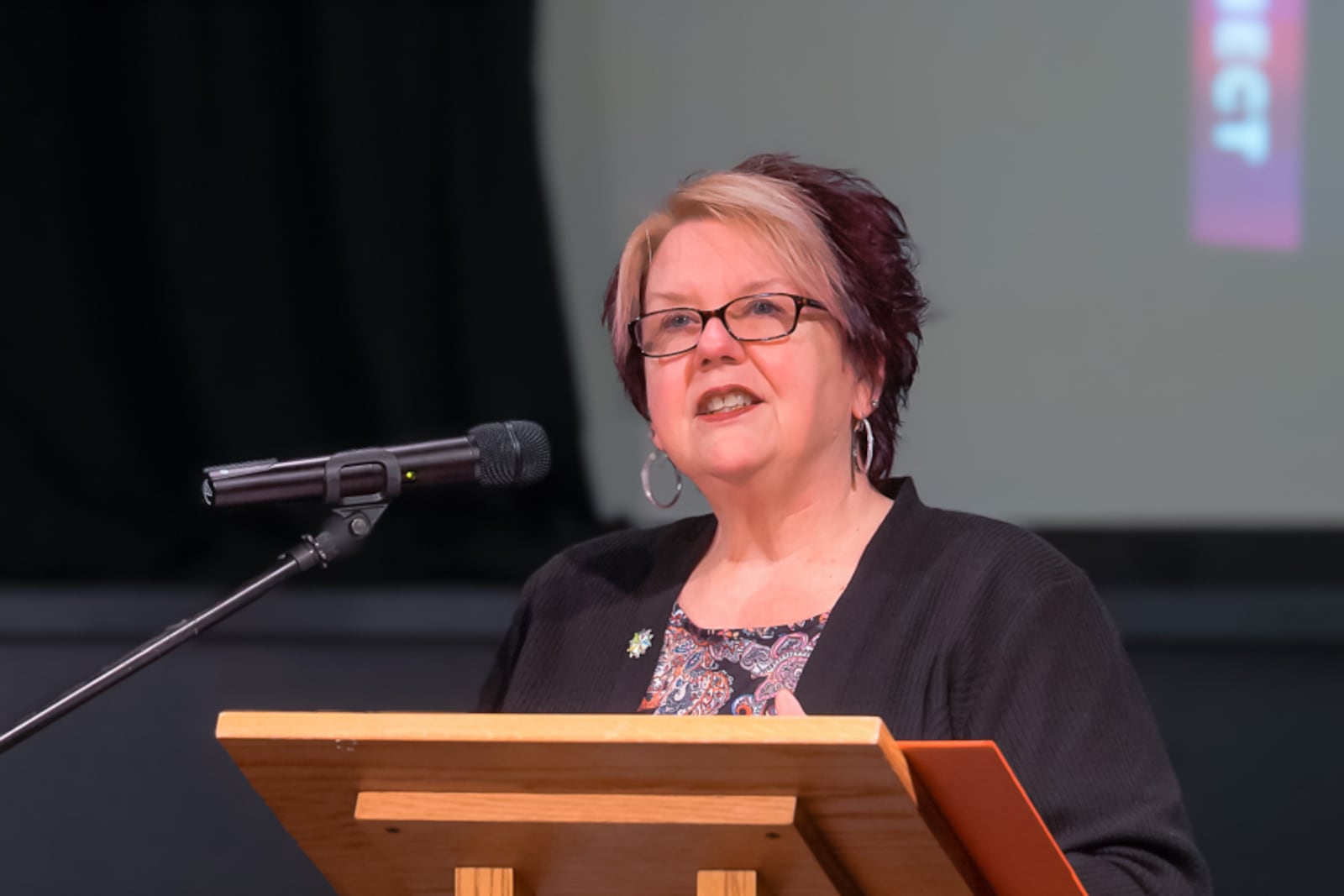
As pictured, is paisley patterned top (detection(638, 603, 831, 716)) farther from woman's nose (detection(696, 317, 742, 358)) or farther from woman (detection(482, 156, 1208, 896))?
woman's nose (detection(696, 317, 742, 358))

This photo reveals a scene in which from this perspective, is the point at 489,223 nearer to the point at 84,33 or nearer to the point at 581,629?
the point at 84,33

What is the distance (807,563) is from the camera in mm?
1955

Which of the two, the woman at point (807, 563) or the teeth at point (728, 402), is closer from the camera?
the woman at point (807, 563)

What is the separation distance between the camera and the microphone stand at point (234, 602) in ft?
4.84

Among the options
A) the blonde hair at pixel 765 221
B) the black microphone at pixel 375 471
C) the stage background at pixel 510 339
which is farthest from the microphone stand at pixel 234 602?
the stage background at pixel 510 339

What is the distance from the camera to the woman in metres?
1.65

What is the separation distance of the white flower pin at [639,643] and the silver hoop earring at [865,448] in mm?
341

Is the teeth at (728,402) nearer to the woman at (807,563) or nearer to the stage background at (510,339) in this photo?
→ the woman at (807,563)

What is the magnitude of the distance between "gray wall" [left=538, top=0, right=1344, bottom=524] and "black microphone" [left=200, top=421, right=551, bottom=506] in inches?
67.2

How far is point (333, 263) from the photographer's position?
12.2 feet

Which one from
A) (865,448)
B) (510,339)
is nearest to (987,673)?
(865,448)

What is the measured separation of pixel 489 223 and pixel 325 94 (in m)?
0.49

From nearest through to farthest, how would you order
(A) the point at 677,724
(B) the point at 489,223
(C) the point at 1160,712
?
1. (A) the point at 677,724
2. (C) the point at 1160,712
3. (B) the point at 489,223

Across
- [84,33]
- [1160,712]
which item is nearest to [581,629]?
[1160,712]
